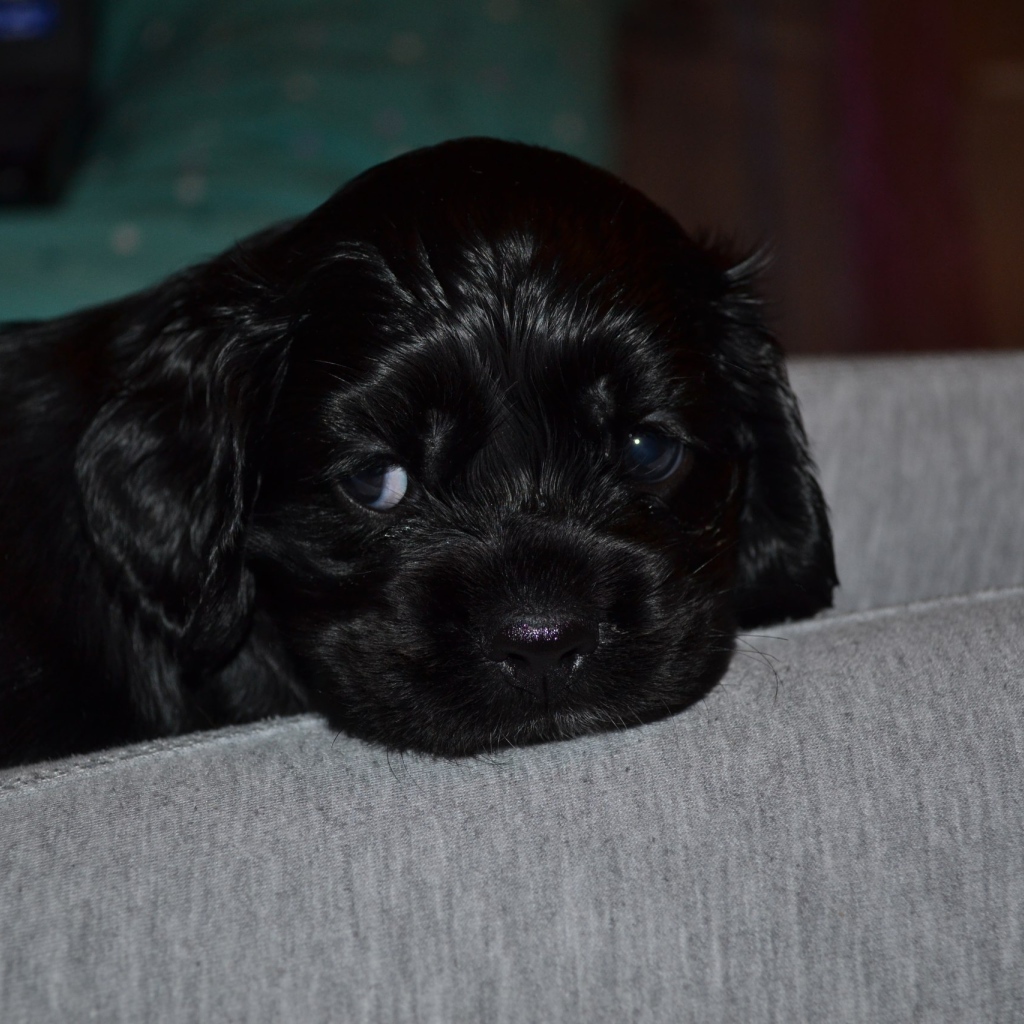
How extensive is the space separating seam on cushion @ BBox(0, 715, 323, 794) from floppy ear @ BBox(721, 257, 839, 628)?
2.95ft

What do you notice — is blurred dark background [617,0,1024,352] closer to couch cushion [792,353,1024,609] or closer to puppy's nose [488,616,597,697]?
couch cushion [792,353,1024,609]

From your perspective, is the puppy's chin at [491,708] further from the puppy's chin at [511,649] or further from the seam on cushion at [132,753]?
the seam on cushion at [132,753]

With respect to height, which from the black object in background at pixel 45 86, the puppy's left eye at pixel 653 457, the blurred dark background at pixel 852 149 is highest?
the puppy's left eye at pixel 653 457

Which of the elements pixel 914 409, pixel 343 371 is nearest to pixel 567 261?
pixel 343 371

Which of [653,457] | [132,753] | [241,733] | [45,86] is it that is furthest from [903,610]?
[45,86]

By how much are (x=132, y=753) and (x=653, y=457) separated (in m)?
0.82

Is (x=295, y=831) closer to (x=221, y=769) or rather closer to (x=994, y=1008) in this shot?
(x=221, y=769)

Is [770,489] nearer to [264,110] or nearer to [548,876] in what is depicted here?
[548,876]

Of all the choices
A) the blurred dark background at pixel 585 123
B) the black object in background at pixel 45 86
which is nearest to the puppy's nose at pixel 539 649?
the blurred dark background at pixel 585 123

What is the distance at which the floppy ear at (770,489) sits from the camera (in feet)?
6.31

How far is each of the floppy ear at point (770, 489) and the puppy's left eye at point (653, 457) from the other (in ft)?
0.76

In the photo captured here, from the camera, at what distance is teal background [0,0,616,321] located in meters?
2.97

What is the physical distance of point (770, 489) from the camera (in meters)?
1.97

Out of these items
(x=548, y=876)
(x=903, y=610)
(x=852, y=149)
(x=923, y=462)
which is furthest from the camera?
(x=852, y=149)
